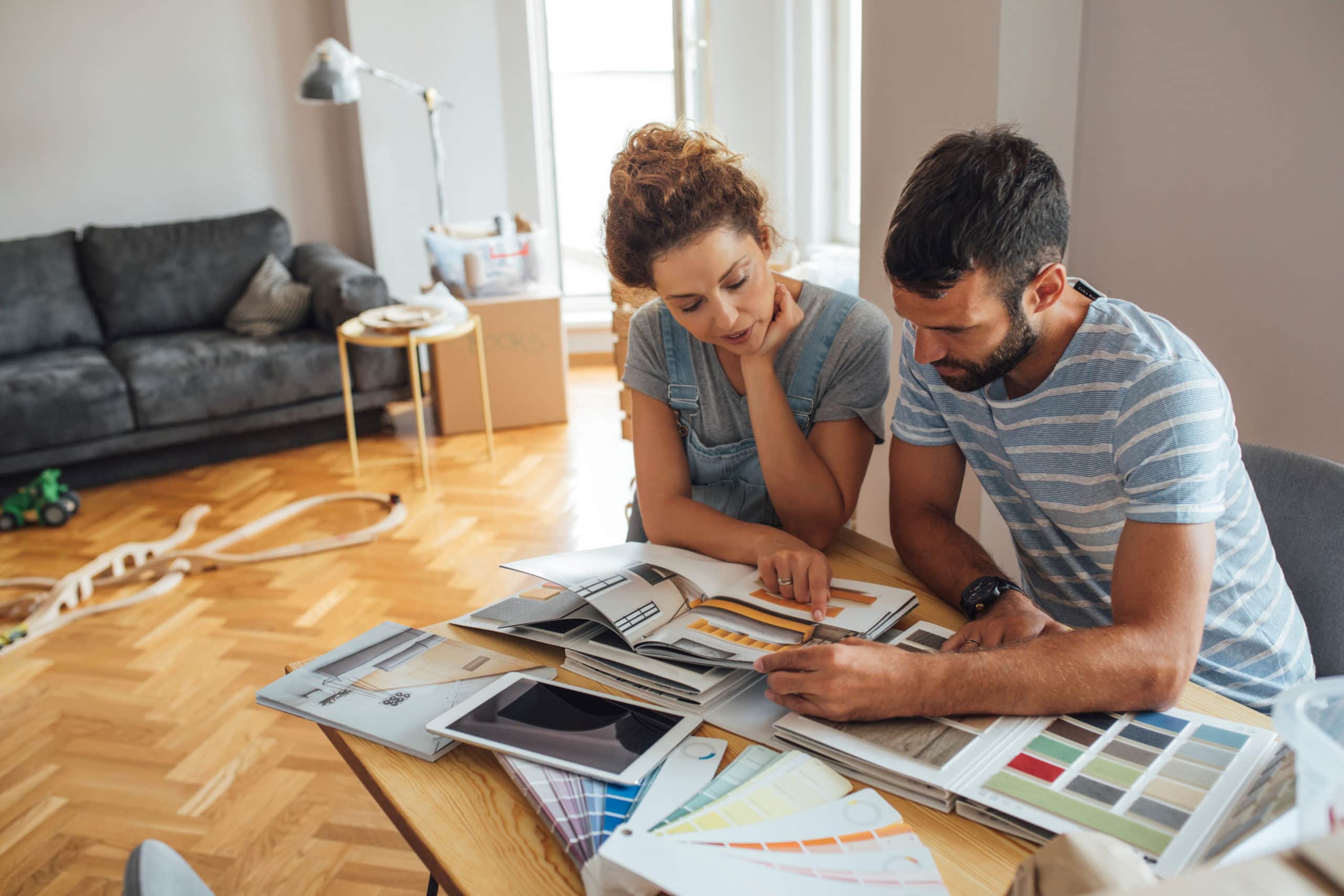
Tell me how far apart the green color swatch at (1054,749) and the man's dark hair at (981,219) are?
0.51 meters

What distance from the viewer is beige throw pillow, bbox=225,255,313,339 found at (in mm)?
4355

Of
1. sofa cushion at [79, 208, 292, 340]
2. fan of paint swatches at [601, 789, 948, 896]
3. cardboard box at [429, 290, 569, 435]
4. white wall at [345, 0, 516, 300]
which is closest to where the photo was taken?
fan of paint swatches at [601, 789, 948, 896]

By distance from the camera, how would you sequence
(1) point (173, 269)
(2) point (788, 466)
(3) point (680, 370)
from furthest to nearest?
(1) point (173, 269) < (3) point (680, 370) < (2) point (788, 466)

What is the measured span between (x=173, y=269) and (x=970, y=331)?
4.26 m

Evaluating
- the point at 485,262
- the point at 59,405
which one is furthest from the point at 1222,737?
the point at 59,405

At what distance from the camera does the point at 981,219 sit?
1.12 metres

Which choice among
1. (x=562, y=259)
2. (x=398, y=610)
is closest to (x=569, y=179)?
(x=562, y=259)

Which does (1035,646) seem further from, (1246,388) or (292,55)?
(292,55)

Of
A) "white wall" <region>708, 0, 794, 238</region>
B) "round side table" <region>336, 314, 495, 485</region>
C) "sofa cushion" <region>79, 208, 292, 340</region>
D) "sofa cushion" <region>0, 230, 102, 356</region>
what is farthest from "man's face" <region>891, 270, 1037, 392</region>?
"sofa cushion" <region>0, 230, 102, 356</region>

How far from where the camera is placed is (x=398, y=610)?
285 centimetres

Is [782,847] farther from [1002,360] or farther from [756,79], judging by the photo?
[756,79]

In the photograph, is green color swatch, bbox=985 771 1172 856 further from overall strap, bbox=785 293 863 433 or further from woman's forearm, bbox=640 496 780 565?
overall strap, bbox=785 293 863 433

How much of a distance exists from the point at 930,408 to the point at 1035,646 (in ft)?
1.59

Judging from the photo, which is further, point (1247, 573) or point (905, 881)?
point (1247, 573)
